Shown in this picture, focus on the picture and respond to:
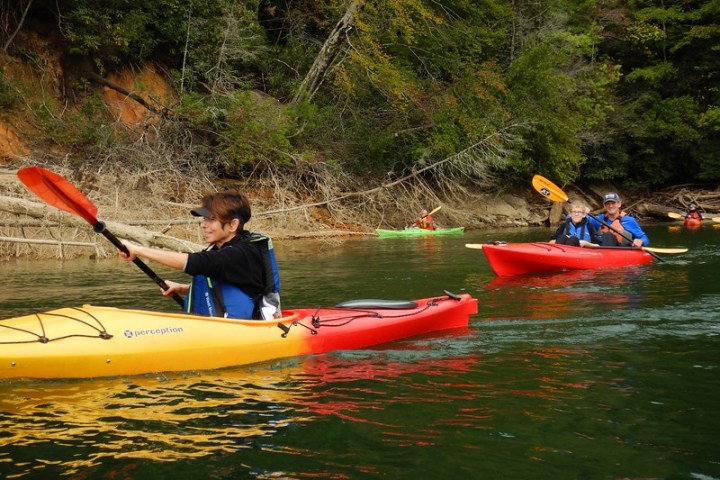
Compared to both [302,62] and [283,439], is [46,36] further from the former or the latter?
[283,439]

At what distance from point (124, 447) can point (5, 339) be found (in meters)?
1.42

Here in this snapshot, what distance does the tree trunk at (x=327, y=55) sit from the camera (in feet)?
59.7

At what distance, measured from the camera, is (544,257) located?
9.72 meters

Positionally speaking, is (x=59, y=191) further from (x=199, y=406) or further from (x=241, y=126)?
(x=241, y=126)

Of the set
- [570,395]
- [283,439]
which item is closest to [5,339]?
[283,439]

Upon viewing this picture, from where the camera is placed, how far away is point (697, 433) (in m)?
3.64

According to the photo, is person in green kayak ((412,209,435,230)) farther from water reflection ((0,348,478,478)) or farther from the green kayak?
water reflection ((0,348,478,478))

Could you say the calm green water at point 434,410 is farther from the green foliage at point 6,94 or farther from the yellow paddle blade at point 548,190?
the green foliage at point 6,94

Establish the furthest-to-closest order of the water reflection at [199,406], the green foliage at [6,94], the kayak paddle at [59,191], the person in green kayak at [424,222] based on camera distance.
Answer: the person in green kayak at [424,222] < the green foliage at [6,94] < the kayak paddle at [59,191] < the water reflection at [199,406]

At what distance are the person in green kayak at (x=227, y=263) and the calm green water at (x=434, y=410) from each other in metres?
0.46

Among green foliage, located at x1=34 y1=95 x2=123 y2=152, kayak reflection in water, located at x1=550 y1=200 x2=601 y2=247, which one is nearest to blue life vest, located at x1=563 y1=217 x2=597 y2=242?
kayak reflection in water, located at x1=550 y1=200 x2=601 y2=247

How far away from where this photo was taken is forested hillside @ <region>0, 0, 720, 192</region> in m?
16.5

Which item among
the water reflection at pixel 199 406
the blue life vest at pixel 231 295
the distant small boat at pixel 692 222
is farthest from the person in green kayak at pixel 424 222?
the blue life vest at pixel 231 295

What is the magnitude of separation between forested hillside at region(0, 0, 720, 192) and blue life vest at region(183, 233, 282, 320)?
10.9 meters
